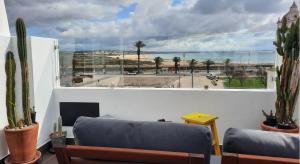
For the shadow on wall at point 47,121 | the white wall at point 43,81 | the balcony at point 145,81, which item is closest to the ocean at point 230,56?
the balcony at point 145,81

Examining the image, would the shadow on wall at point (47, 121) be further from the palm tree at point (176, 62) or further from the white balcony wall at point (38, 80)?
the palm tree at point (176, 62)

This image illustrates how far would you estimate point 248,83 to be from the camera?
11.9 feet

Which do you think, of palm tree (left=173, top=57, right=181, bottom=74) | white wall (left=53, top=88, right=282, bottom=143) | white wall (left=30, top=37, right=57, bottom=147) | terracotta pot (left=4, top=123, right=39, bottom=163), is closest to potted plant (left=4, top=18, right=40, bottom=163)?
terracotta pot (left=4, top=123, right=39, bottom=163)

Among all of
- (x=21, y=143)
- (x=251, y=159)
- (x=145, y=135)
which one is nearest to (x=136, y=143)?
(x=145, y=135)

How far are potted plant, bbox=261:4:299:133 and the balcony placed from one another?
1.46ft

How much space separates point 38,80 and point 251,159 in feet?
10.3

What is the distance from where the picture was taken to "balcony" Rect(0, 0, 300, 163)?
Result: 11.5 ft

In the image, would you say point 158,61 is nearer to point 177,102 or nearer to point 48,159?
point 177,102

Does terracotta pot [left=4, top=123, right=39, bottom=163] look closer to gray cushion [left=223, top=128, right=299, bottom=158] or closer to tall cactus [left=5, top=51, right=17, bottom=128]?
tall cactus [left=5, top=51, right=17, bottom=128]

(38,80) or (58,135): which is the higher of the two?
(38,80)

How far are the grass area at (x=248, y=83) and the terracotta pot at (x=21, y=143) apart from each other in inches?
101

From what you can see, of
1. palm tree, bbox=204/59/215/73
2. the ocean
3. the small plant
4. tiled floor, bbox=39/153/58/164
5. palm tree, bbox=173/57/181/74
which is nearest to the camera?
the small plant

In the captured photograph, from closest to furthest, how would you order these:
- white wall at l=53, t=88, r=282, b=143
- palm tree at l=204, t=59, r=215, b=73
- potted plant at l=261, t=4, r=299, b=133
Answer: potted plant at l=261, t=4, r=299, b=133 < white wall at l=53, t=88, r=282, b=143 < palm tree at l=204, t=59, r=215, b=73

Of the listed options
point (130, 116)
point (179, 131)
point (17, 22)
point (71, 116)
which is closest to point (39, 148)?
point (71, 116)
